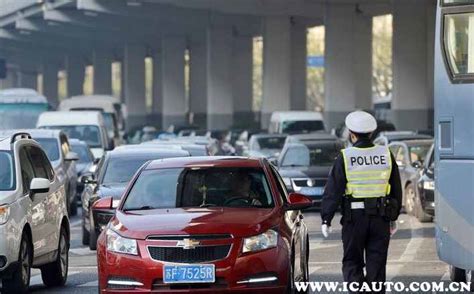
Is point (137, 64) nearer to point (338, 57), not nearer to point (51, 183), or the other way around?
point (338, 57)

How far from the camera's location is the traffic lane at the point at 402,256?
16828mm

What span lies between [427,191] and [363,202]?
1364 centimetres

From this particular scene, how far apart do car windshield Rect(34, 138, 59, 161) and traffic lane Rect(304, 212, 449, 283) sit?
5734mm

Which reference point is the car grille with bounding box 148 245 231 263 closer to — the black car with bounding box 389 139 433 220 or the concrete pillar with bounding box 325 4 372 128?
the black car with bounding box 389 139 433 220

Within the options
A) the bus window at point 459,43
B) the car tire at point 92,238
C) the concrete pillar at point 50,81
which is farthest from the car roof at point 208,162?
the concrete pillar at point 50,81

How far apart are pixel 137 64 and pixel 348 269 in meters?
84.8

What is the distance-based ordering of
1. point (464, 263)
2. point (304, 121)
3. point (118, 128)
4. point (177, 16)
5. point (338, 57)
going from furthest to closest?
point (177, 16)
point (338, 57)
point (118, 128)
point (304, 121)
point (464, 263)

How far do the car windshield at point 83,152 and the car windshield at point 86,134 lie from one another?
14.0 feet

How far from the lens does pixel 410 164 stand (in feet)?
94.7

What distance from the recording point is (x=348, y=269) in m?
12.1

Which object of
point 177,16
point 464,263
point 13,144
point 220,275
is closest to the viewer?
point 220,275

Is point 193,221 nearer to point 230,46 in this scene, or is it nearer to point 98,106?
point 98,106

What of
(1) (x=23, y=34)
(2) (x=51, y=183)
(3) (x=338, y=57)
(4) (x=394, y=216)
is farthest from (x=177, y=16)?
(4) (x=394, y=216)

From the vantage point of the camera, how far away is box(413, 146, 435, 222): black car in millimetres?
25281
